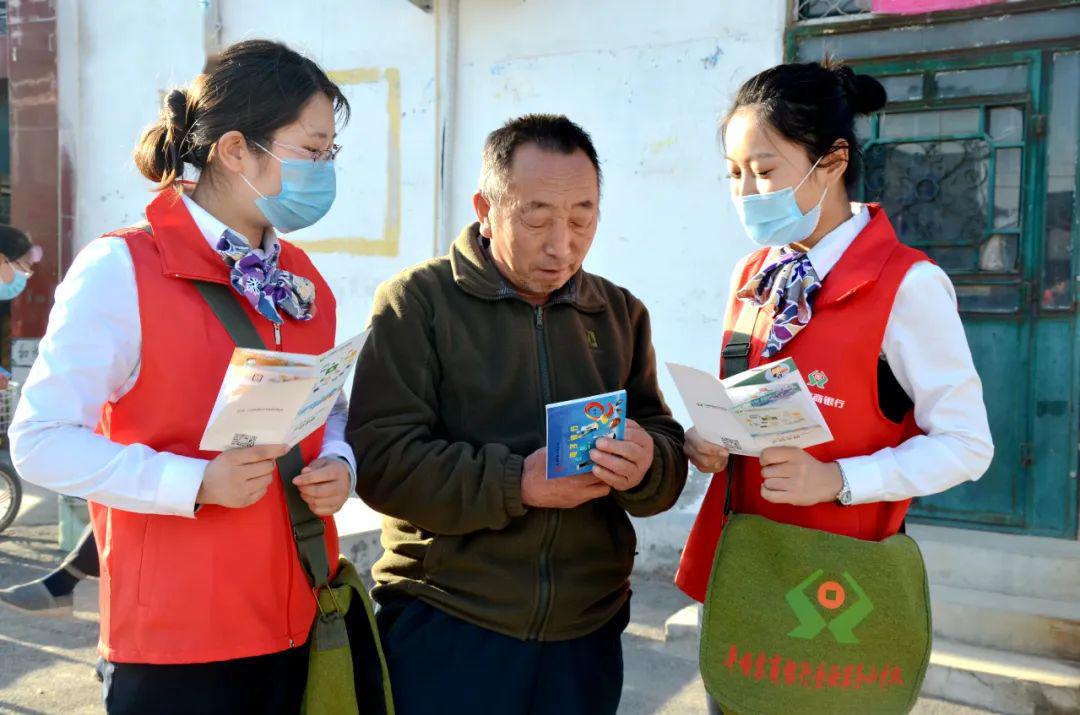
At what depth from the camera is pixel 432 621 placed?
2.13 m

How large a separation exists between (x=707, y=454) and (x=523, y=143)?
0.83 m

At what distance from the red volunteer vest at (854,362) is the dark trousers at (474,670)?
420mm

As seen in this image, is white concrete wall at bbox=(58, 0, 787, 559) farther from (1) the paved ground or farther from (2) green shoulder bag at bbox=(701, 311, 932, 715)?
(2) green shoulder bag at bbox=(701, 311, 932, 715)

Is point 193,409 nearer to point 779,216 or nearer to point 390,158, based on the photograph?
point 779,216

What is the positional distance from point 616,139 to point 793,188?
3818 mm

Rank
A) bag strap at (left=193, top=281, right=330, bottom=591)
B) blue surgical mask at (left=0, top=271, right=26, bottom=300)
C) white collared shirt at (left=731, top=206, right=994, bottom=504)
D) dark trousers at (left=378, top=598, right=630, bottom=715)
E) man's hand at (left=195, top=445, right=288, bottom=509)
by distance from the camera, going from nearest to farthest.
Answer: man's hand at (left=195, top=445, right=288, bottom=509) < bag strap at (left=193, top=281, right=330, bottom=591) < white collared shirt at (left=731, top=206, right=994, bottom=504) < dark trousers at (left=378, top=598, right=630, bottom=715) < blue surgical mask at (left=0, top=271, right=26, bottom=300)

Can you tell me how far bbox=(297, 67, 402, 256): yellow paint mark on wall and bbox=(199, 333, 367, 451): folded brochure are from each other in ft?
16.2

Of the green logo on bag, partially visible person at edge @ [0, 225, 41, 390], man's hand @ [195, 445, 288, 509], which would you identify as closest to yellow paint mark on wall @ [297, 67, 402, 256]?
partially visible person at edge @ [0, 225, 41, 390]

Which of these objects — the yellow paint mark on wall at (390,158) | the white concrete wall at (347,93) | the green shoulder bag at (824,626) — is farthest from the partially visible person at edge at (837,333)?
the yellow paint mark on wall at (390,158)

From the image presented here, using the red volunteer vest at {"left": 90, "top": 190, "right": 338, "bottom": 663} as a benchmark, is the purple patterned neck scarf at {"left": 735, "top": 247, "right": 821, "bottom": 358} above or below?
above

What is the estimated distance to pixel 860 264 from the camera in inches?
80.9

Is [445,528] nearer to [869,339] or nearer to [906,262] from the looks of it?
[869,339]

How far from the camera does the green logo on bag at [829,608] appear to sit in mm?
1945

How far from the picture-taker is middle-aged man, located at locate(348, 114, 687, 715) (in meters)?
2.05
